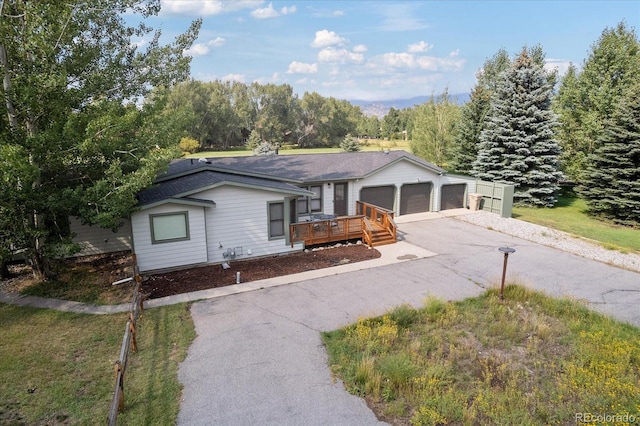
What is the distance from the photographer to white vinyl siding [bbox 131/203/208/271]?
40.4 feet

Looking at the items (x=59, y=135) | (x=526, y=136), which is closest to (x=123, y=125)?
(x=59, y=135)

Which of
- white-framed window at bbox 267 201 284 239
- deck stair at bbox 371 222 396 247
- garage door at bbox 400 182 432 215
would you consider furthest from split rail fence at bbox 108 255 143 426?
garage door at bbox 400 182 432 215

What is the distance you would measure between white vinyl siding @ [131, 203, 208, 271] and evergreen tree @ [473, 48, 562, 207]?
19365 millimetres

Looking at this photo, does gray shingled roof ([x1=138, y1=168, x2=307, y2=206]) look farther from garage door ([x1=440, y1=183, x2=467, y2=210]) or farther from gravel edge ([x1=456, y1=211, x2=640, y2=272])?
garage door ([x1=440, y1=183, x2=467, y2=210])

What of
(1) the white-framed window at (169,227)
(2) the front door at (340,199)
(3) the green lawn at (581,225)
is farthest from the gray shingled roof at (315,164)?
(3) the green lawn at (581,225)

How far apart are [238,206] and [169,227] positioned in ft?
7.86

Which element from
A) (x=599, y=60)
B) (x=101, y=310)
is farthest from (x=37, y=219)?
(x=599, y=60)

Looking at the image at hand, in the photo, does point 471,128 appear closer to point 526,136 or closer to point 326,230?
point 526,136

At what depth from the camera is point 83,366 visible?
7.53 metres

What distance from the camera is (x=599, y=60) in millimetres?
27656

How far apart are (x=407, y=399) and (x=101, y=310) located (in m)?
8.07

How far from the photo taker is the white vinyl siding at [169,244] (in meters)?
12.3

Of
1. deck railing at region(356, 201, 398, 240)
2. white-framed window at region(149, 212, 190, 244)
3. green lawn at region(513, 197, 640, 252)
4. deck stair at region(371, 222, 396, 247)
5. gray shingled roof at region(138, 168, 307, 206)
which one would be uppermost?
gray shingled roof at region(138, 168, 307, 206)

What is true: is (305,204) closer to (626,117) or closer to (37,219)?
(37,219)
